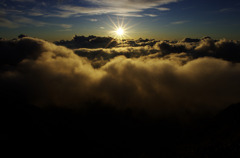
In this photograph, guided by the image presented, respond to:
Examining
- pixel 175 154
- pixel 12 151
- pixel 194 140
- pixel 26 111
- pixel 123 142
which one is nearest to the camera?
pixel 12 151

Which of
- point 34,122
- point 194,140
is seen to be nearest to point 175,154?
point 194,140

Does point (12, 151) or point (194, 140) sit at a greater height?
point (12, 151)

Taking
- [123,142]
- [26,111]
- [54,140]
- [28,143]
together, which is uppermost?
[26,111]

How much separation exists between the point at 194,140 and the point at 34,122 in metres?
186

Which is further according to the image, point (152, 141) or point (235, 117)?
point (152, 141)

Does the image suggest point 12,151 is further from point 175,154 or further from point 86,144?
point 175,154

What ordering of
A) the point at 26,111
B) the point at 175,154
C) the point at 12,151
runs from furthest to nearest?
the point at 26,111 < the point at 175,154 < the point at 12,151

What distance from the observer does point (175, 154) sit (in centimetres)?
13425

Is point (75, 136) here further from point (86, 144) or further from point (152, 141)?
point (152, 141)

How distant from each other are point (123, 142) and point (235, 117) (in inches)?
5369

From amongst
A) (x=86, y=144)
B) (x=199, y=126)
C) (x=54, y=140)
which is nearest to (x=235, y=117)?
(x=199, y=126)

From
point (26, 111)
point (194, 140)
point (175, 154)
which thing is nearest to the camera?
point (175, 154)

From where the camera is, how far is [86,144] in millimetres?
171125

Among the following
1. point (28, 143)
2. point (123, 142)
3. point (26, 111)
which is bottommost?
point (123, 142)
